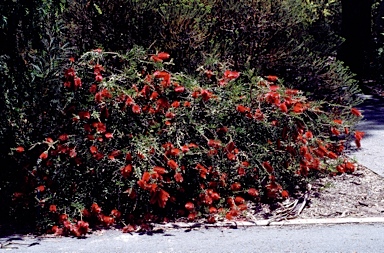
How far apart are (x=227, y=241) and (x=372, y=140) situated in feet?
14.9

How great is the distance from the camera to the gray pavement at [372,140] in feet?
24.3

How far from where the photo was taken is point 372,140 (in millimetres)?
8766

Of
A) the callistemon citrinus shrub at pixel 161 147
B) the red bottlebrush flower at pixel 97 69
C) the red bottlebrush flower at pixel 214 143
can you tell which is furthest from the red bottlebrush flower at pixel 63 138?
the red bottlebrush flower at pixel 214 143

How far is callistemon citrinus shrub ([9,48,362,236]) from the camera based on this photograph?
5.38 metres

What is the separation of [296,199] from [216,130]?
109 cm

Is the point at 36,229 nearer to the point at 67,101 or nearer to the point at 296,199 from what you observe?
the point at 67,101

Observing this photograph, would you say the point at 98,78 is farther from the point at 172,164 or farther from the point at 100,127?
the point at 172,164

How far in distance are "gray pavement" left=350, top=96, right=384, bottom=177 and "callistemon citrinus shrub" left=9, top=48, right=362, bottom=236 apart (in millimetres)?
1258

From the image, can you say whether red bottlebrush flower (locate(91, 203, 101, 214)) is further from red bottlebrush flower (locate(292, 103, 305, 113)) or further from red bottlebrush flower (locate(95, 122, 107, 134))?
red bottlebrush flower (locate(292, 103, 305, 113))

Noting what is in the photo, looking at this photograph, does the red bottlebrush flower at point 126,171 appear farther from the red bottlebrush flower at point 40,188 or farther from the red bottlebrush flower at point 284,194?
the red bottlebrush flower at point 284,194

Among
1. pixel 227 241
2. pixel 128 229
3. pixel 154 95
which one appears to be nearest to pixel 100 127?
pixel 154 95

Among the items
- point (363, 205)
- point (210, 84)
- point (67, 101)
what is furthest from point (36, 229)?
point (363, 205)

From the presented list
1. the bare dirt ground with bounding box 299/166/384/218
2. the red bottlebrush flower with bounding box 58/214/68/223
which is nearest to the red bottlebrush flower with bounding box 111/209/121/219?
the red bottlebrush flower with bounding box 58/214/68/223

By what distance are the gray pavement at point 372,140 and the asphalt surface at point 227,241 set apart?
1939 millimetres
